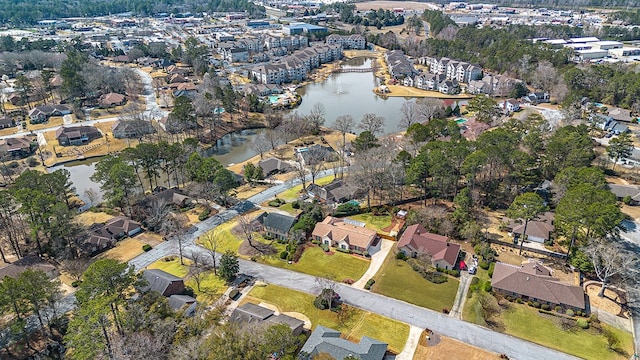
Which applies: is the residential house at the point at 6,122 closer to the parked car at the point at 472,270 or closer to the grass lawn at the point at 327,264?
the grass lawn at the point at 327,264

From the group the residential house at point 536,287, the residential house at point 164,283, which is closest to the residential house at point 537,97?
the residential house at point 536,287

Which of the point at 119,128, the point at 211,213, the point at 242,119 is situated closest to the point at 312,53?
the point at 242,119

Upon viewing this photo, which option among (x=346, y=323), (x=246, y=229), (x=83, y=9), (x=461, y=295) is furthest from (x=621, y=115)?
(x=83, y=9)

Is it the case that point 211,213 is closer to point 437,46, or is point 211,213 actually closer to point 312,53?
point 312,53

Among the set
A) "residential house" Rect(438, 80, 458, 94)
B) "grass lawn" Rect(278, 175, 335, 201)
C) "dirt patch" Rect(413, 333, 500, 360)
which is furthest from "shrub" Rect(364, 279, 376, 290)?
"residential house" Rect(438, 80, 458, 94)

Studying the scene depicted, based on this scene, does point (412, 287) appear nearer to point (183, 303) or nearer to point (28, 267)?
point (183, 303)
